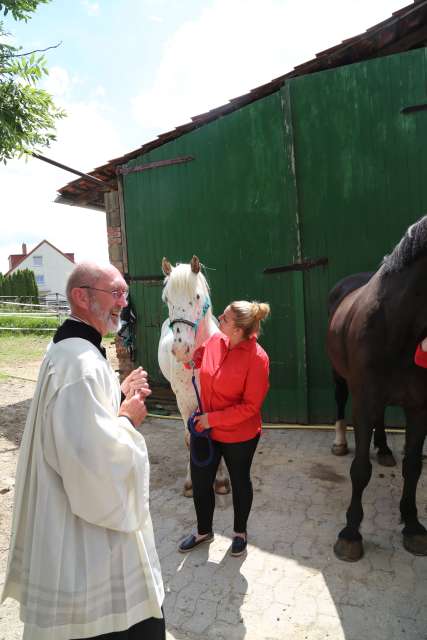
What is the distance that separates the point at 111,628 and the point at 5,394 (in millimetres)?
6424

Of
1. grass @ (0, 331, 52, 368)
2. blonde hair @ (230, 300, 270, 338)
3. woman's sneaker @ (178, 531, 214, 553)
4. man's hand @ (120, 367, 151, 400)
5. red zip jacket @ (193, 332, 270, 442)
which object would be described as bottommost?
woman's sneaker @ (178, 531, 214, 553)

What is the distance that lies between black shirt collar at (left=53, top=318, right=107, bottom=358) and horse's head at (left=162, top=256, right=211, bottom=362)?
53.9 inches

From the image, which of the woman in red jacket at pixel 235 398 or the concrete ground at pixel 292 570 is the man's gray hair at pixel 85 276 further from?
the concrete ground at pixel 292 570

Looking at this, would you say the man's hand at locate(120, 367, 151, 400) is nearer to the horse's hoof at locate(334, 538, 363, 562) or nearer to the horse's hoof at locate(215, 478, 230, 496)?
the horse's hoof at locate(334, 538, 363, 562)

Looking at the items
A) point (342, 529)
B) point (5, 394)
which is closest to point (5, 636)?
point (342, 529)

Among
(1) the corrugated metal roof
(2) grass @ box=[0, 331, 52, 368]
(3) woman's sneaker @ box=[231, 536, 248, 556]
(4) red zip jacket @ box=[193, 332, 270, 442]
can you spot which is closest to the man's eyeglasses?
(4) red zip jacket @ box=[193, 332, 270, 442]

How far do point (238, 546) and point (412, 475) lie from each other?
120cm

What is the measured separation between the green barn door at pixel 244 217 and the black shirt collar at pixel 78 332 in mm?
3721

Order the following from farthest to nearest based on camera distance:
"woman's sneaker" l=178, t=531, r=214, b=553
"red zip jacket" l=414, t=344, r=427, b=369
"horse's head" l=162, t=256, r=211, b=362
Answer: "horse's head" l=162, t=256, r=211, b=362
"woman's sneaker" l=178, t=531, r=214, b=553
"red zip jacket" l=414, t=344, r=427, b=369

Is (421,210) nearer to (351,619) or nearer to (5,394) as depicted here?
(351,619)

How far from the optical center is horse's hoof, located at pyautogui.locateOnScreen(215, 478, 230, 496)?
3424 mm

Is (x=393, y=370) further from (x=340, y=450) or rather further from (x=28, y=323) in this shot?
(x=28, y=323)

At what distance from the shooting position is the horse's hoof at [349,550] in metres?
2.53

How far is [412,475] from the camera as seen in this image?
106 inches
